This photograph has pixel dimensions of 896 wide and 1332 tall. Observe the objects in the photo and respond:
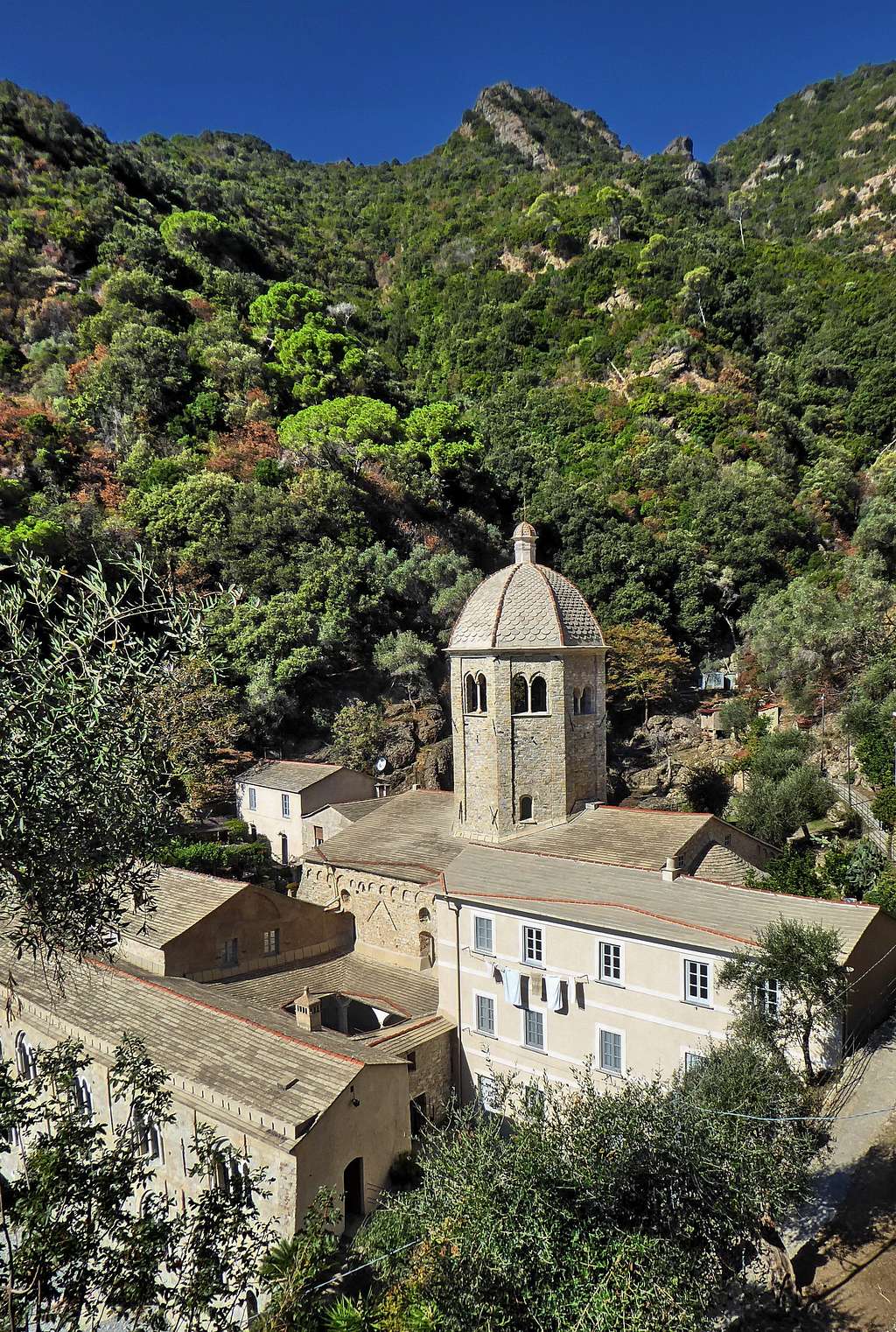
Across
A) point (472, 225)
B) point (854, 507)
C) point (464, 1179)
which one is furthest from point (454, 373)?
point (464, 1179)

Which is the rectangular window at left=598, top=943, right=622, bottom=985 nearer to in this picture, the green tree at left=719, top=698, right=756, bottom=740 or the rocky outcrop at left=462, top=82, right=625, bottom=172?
the green tree at left=719, top=698, right=756, bottom=740

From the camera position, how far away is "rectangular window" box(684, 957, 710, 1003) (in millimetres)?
14797

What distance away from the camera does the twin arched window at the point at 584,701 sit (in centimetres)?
2280

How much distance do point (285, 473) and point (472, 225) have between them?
60.1 m

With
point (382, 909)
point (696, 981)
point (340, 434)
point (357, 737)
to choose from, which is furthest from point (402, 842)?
point (340, 434)

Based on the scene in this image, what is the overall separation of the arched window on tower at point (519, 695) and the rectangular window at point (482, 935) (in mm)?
6992

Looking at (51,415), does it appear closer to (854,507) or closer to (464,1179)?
(464,1179)

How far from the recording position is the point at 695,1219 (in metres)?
10.2

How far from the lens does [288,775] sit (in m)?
31.3

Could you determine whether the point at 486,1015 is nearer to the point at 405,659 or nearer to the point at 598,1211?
the point at 598,1211

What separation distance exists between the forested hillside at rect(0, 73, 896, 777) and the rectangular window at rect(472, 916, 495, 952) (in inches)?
846

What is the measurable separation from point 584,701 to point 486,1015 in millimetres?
9778

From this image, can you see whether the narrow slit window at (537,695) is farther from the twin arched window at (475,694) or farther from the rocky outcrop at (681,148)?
the rocky outcrop at (681,148)

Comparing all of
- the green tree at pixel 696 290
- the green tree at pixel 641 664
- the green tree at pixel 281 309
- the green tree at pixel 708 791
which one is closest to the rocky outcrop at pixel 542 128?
the green tree at pixel 696 290
